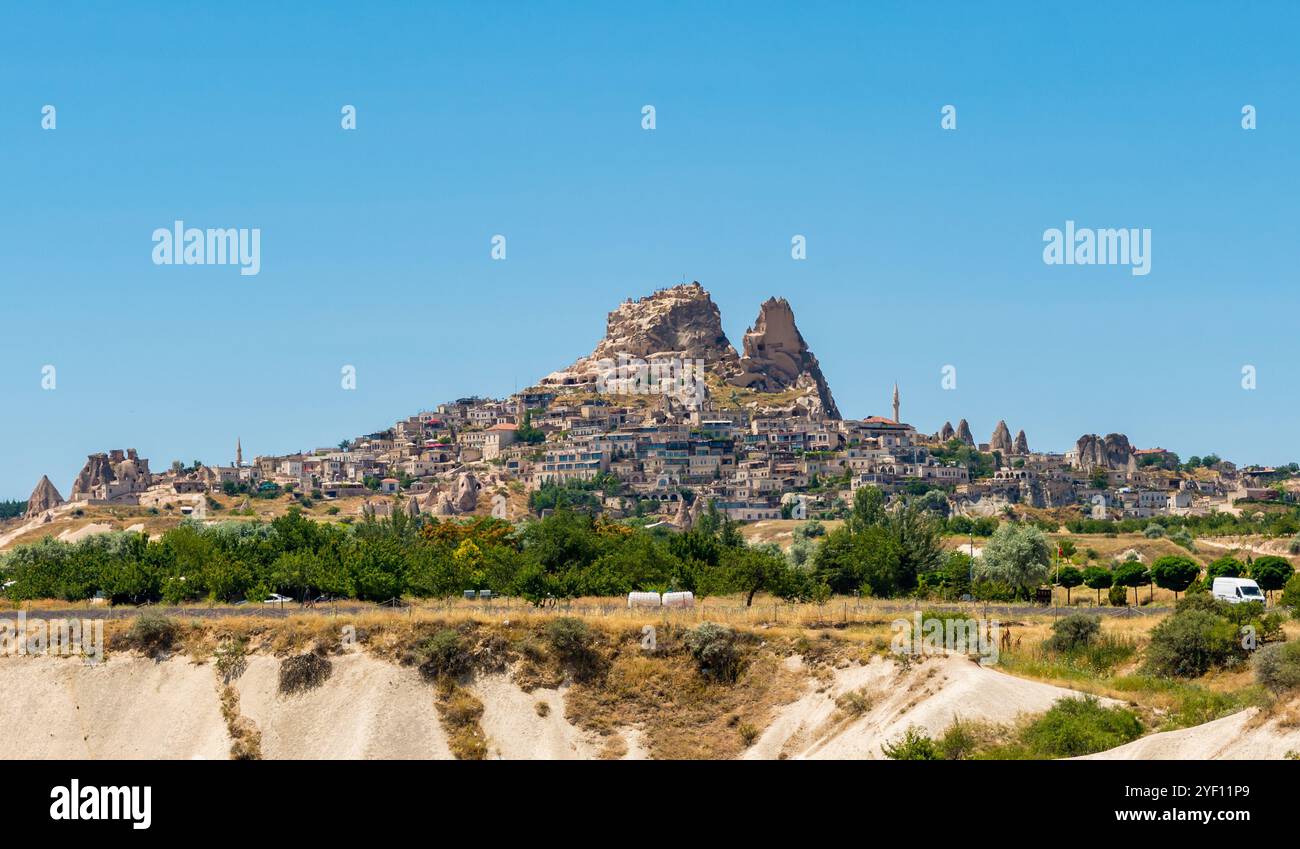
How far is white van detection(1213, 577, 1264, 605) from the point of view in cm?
6050

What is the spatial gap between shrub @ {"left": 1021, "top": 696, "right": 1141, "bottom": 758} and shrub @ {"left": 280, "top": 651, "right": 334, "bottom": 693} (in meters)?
21.0

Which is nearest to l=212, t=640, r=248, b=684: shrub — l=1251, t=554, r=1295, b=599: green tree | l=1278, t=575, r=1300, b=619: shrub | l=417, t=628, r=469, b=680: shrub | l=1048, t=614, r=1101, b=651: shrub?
l=417, t=628, r=469, b=680: shrub

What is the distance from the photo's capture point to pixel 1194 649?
48.0m

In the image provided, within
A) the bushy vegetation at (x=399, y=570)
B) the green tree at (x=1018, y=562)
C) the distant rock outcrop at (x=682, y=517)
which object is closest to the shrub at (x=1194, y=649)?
the bushy vegetation at (x=399, y=570)

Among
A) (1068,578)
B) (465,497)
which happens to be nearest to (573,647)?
(1068,578)

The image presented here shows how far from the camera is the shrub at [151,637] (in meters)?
52.8

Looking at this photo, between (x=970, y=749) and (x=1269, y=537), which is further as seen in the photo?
(x=1269, y=537)

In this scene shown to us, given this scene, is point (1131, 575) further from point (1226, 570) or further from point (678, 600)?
point (678, 600)
